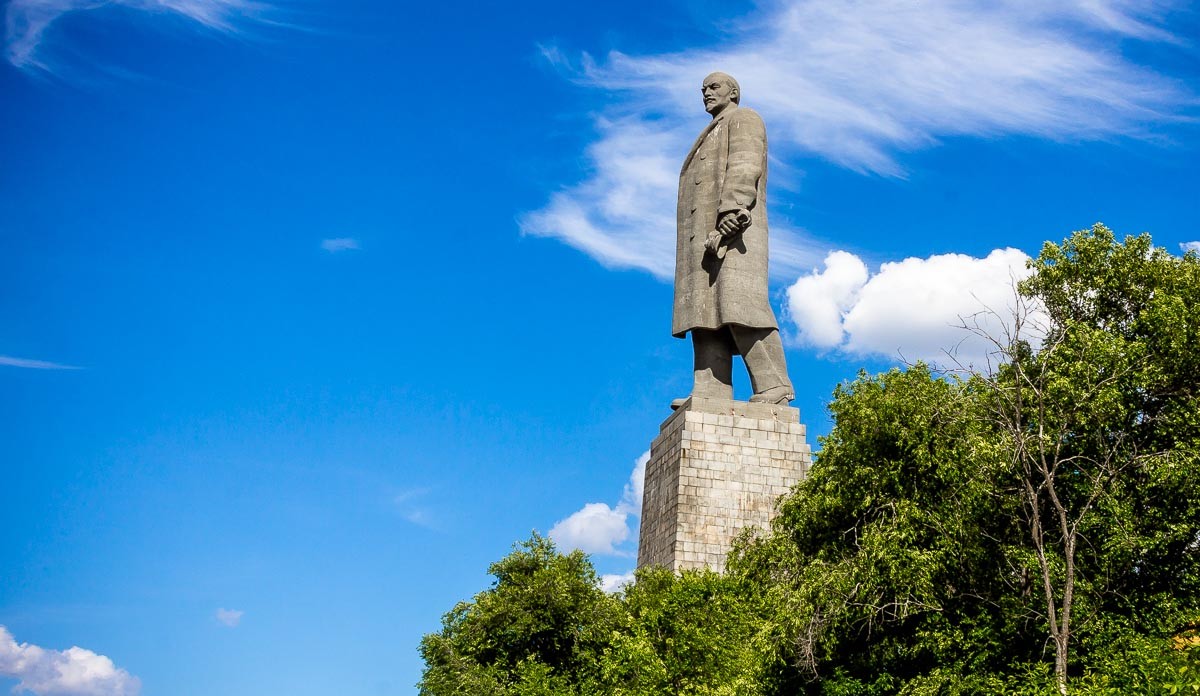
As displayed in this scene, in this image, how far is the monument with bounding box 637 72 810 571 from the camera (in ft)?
83.0

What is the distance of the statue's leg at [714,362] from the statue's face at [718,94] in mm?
4948

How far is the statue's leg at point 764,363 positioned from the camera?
26.7 metres

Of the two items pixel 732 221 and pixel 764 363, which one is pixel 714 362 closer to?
pixel 764 363

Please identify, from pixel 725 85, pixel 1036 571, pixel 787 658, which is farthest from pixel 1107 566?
pixel 725 85

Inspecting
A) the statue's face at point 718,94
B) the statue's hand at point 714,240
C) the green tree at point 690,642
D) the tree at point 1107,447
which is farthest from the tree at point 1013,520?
the statue's face at point 718,94

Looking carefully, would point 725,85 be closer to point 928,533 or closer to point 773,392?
point 773,392

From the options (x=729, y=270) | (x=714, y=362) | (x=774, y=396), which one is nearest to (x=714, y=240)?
(x=729, y=270)

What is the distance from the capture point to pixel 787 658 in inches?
770

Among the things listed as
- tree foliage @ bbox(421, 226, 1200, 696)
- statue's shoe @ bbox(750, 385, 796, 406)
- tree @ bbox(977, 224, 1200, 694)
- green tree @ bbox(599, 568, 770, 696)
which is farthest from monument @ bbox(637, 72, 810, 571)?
tree @ bbox(977, 224, 1200, 694)

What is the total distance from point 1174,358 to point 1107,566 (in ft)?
10.8

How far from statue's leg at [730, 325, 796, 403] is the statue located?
0.07 ft

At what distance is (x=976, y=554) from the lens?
1884cm

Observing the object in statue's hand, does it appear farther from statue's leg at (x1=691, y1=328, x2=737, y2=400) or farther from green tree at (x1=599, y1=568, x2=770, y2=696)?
green tree at (x1=599, y1=568, x2=770, y2=696)

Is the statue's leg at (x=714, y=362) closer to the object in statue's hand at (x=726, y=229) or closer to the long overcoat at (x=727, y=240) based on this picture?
the long overcoat at (x=727, y=240)
